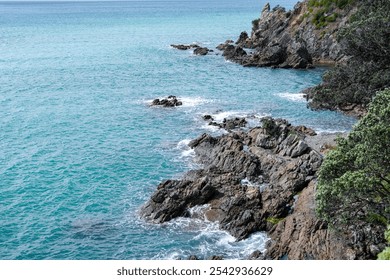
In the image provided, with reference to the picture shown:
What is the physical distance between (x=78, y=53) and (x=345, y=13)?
85154mm

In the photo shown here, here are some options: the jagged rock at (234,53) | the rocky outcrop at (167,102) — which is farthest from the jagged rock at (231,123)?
the jagged rock at (234,53)

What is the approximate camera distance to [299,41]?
126875 millimetres

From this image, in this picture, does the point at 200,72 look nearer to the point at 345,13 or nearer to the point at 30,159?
the point at 345,13

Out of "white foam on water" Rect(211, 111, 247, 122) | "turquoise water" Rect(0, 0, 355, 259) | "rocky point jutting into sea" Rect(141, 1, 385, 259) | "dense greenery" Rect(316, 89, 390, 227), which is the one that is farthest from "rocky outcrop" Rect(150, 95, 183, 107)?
"dense greenery" Rect(316, 89, 390, 227)

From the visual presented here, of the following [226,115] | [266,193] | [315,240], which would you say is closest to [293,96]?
[226,115]

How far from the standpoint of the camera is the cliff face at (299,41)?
120188 mm

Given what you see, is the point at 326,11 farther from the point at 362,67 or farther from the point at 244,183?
the point at 244,183

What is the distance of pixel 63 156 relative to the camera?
6531 cm

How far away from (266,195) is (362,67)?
21.4 meters

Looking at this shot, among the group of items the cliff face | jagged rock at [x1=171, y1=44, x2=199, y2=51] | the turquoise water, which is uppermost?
the cliff face

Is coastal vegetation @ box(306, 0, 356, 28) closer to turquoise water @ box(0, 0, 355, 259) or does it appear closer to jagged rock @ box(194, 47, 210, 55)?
turquoise water @ box(0, 0, 355, 259)

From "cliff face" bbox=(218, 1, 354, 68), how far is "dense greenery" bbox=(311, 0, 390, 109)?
57.3 metres

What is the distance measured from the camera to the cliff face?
120188 mm

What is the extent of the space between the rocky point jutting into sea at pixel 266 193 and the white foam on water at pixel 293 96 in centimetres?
2000
